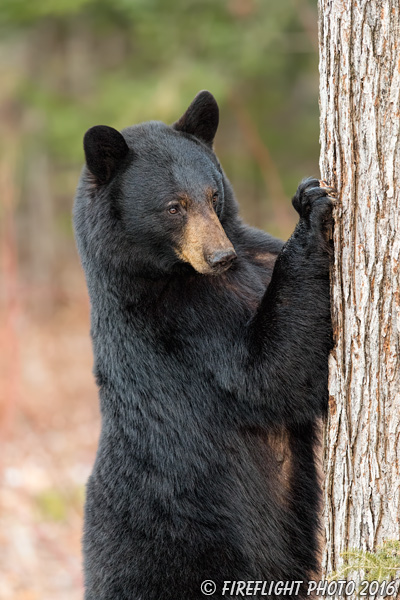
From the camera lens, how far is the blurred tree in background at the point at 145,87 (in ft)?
34.6

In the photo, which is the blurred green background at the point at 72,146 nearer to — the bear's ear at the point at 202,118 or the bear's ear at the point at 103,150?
the bear's ear at the point at 103,150

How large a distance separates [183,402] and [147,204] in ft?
3.14

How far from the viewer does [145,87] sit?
11.1 m

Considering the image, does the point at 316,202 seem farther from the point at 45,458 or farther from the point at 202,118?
the point at 45,458

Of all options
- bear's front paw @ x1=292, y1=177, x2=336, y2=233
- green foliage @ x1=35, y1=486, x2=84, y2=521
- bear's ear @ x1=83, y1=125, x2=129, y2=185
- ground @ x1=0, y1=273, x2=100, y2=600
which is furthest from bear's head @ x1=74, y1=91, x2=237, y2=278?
green foliage @ x1=35, y1=486, x2=84, y2=521

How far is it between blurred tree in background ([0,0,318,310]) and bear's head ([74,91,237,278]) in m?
6.06

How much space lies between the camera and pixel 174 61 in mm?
11008

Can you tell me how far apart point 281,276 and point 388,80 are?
0.93 m

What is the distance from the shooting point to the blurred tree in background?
10.5m

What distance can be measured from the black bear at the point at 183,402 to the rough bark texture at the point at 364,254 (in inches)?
16.3

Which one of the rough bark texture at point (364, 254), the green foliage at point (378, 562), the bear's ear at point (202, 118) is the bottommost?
the green foliage at point (378, 562)

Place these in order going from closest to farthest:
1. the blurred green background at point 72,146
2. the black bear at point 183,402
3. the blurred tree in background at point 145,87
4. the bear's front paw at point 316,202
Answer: the bear's front paw at point 316,202 → the black bear at point 183,402 → the blurred green background at point 72,146 → the blurred tree in background at point 145,87

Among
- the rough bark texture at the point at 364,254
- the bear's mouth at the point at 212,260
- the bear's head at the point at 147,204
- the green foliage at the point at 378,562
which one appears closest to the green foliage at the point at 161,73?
the bear's head at the point at 147,204

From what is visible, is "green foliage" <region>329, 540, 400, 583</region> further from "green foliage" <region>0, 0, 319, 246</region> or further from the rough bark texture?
"green foliage" <region>0, 0, 319, 246</region>
